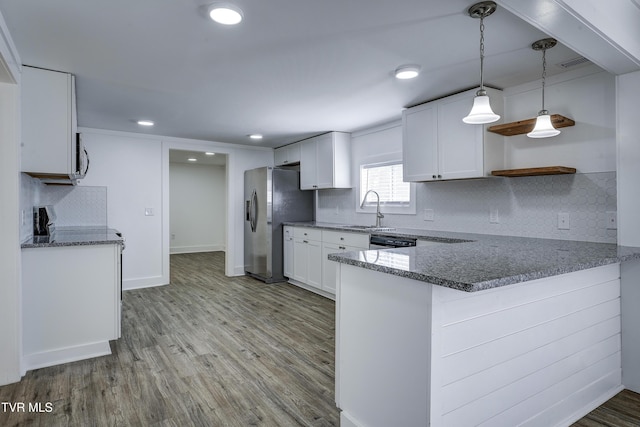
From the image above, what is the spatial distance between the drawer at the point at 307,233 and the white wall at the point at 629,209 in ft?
9.98

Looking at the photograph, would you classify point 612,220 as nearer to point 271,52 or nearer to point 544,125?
point 544,125

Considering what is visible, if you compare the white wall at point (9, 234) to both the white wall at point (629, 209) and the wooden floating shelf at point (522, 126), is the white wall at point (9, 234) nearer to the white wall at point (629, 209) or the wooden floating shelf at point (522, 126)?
the wooden floating shelf at point (522, 126)

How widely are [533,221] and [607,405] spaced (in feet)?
4.42

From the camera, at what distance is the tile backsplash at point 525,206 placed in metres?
2.57

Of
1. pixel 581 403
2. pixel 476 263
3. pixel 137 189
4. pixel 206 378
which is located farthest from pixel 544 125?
pixel 137 189

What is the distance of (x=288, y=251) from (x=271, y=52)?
3.33 metres

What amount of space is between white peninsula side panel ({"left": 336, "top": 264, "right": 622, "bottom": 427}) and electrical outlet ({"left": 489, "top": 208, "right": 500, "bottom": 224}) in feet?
3.57

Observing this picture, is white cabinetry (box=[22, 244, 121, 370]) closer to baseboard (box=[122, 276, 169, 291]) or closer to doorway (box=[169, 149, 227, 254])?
baseboard (box=[122, 276, 169, 291])

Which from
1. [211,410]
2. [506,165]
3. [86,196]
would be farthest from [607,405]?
[86,196]

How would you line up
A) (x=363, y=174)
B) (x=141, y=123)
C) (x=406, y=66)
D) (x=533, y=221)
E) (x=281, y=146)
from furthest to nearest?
(x=281, y=146) → (x=363, y=174) → (x=141, y=123) → (x=533, y=221) → (x=406, y=66)

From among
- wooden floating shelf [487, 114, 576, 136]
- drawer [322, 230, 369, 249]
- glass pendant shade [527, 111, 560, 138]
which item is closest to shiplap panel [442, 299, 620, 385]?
glass pendant shade [527, 111, 560, 138]

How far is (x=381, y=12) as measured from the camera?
6.17 feet

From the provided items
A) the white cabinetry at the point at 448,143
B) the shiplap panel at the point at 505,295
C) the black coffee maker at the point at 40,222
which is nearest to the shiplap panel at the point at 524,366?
the shiplap panel at the point at 505,295

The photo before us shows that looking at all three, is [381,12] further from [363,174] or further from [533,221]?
[363,174]
